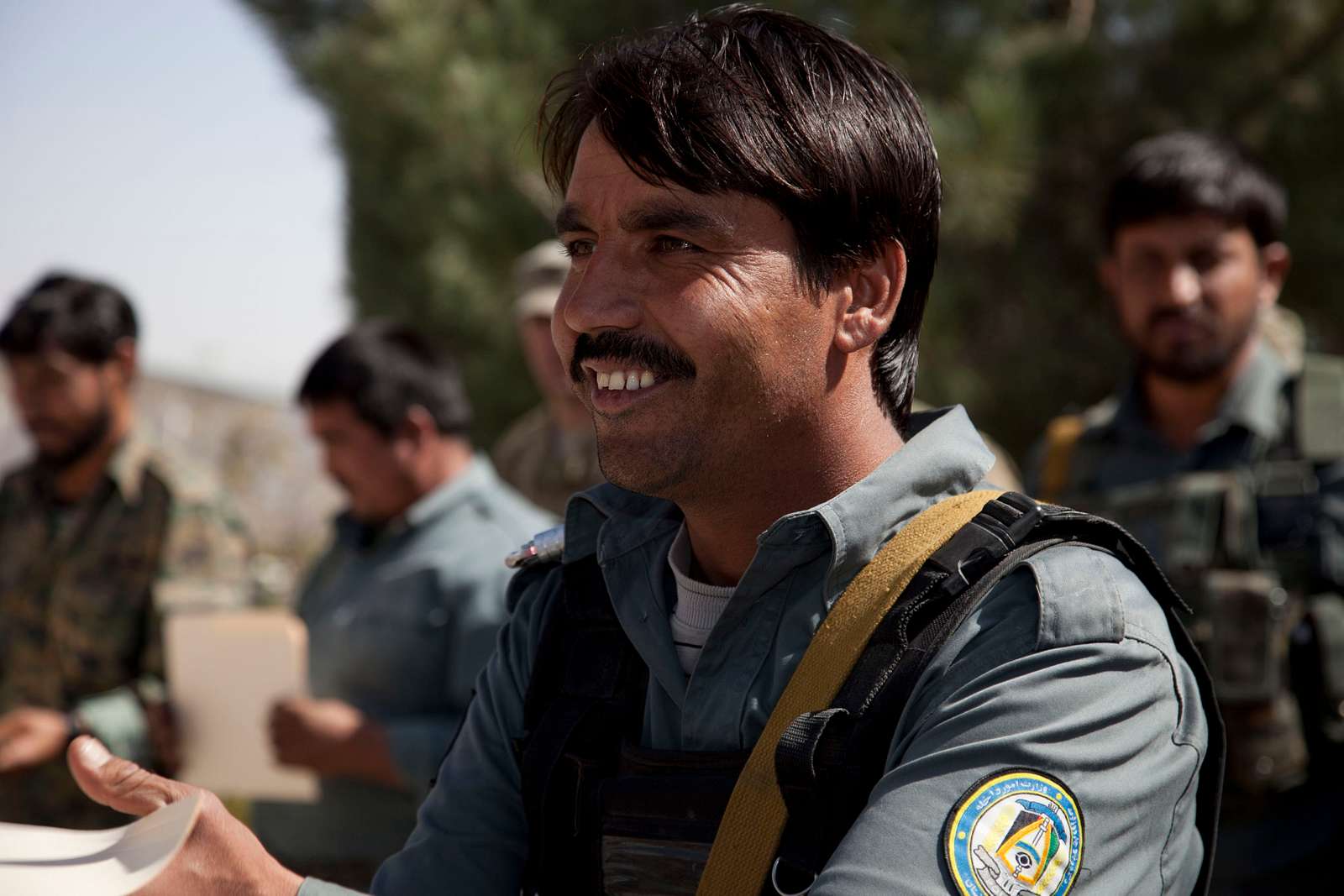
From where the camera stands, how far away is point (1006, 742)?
4.44 ft

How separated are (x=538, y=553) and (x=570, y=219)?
1.57 ft

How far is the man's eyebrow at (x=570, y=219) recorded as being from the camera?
1.77 meters

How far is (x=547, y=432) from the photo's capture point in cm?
454

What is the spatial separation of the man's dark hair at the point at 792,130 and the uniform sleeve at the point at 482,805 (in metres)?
0.61

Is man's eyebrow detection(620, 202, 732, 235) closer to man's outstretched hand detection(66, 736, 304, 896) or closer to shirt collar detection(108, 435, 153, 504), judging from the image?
man's outstretched hand detection(66, 736, 304, 896)

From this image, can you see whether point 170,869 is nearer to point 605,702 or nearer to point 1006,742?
point 605,702

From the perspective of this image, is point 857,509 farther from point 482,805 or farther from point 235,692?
point 235,692

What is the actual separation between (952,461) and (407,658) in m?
1.88

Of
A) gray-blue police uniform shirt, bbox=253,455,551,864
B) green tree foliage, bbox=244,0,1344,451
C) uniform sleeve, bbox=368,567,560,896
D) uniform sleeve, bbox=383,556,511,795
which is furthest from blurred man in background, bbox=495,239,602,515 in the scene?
uniform sleeve, bbox=368,567,560,896

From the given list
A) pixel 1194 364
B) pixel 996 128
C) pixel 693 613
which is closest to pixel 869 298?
pixel 693 613

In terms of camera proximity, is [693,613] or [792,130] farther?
[693,613]

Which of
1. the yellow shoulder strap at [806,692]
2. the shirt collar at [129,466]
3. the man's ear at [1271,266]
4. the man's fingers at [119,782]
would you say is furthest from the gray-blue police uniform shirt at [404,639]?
the man's ear at [1271,266]

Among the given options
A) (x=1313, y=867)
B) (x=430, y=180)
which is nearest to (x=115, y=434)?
(x=430, y=180)

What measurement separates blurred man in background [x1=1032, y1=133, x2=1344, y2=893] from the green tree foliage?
2.05 metres
